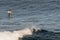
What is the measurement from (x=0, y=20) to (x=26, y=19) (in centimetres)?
236

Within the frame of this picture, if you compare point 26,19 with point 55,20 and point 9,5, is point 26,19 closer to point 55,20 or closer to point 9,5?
point 55,20

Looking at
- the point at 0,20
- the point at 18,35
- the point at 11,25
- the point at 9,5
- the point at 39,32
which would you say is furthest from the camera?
the point at 9,5

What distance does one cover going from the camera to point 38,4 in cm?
3691

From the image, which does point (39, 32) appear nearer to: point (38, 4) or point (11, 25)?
point (11, 25)

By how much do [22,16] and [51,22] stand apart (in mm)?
3809

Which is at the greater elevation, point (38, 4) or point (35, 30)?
point (38, 4)

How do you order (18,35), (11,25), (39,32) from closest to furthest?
1. (18,35)
2. (39,32)
3. (11,25)

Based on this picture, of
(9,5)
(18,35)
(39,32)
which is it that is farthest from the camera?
(9,5)

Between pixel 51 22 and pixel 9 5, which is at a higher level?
pixel 9 5

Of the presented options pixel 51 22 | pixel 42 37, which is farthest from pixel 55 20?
pixel 42 37

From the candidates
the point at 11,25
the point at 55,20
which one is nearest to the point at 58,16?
the point at 55,20

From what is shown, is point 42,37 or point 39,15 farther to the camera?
point 39,15

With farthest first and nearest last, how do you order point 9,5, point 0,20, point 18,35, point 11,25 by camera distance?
point 9,5 → point 0,20 → point 11,25 → point 18,35

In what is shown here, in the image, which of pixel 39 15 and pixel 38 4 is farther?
pixel 38 4
